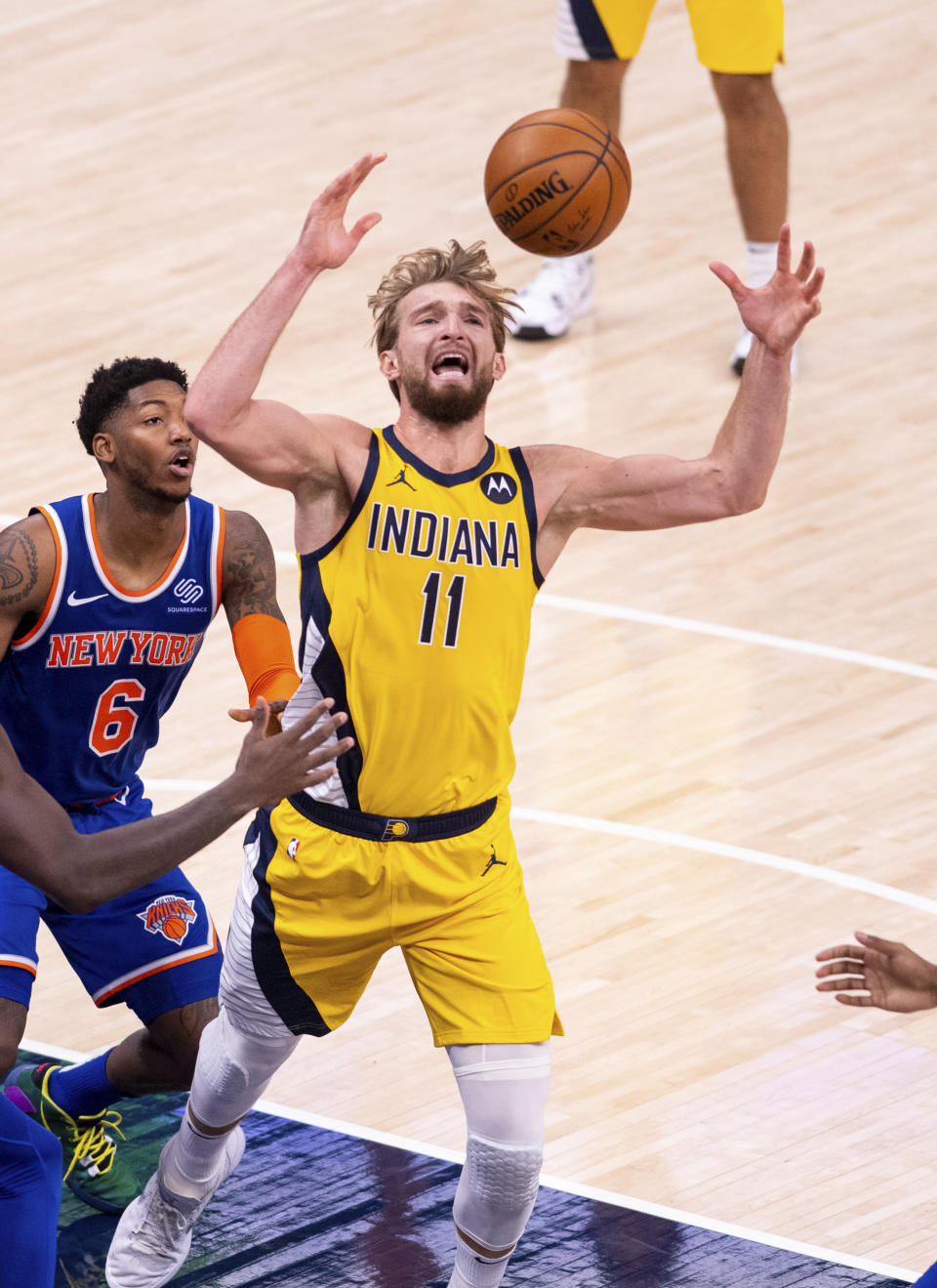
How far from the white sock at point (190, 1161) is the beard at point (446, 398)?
182 centimetres

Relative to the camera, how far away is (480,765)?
18.2ft

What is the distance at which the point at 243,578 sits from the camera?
613 cm

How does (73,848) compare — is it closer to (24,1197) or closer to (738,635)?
(24,1197)

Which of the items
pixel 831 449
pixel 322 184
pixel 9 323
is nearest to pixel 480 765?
pixel 831 449

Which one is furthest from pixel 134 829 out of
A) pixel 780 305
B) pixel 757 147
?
pixel 757 147

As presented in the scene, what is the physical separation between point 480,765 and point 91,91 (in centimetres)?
1003

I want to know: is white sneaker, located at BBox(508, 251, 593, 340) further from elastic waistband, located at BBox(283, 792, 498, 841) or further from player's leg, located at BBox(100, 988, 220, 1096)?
elastic waistband, located at BBox(283, 792, 498, 841)

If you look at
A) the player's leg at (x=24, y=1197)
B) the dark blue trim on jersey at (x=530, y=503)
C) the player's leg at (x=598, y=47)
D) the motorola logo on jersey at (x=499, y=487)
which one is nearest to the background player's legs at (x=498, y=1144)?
the player's leg at (x=24, y=1197)

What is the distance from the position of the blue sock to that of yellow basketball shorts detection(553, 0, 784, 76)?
606 centimetres

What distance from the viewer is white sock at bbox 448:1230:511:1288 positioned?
5.47m

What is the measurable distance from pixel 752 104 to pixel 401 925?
630cm

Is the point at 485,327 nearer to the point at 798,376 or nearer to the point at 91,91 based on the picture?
the point at 798,376

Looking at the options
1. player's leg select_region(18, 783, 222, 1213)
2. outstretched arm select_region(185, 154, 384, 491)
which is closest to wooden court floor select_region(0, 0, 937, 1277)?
player's leg select_region(18, 783, 222, 1213)

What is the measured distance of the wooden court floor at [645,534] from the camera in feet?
22.0
